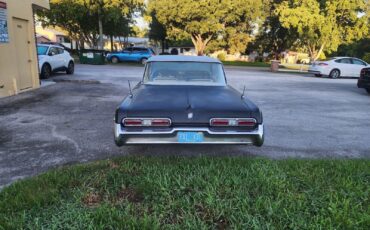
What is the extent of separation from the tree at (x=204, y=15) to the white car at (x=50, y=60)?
57.4 feet

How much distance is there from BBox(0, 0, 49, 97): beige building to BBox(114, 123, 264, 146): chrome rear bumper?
787cm

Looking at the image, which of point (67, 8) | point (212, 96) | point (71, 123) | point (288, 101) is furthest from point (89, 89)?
point (67, 8)

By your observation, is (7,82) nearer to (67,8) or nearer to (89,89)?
(89,89)

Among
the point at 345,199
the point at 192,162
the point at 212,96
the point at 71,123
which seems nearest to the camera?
the point at 345,199

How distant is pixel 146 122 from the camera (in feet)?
14.4

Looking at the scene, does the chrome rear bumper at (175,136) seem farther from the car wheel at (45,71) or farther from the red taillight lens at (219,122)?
the car wheel at (45,71)

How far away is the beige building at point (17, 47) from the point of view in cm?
1057

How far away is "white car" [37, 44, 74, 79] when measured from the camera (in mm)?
16011

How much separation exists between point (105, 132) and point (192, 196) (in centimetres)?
339

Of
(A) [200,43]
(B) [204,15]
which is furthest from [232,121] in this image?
(A) [200,43]

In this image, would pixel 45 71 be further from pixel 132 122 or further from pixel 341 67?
pixel 341 67

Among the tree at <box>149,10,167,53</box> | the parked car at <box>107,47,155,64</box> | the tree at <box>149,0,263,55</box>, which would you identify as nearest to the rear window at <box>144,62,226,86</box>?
the parked car at <box>107,47,155,64</box>

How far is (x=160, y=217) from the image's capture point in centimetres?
336

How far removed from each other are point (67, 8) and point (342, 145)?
3034 cm
